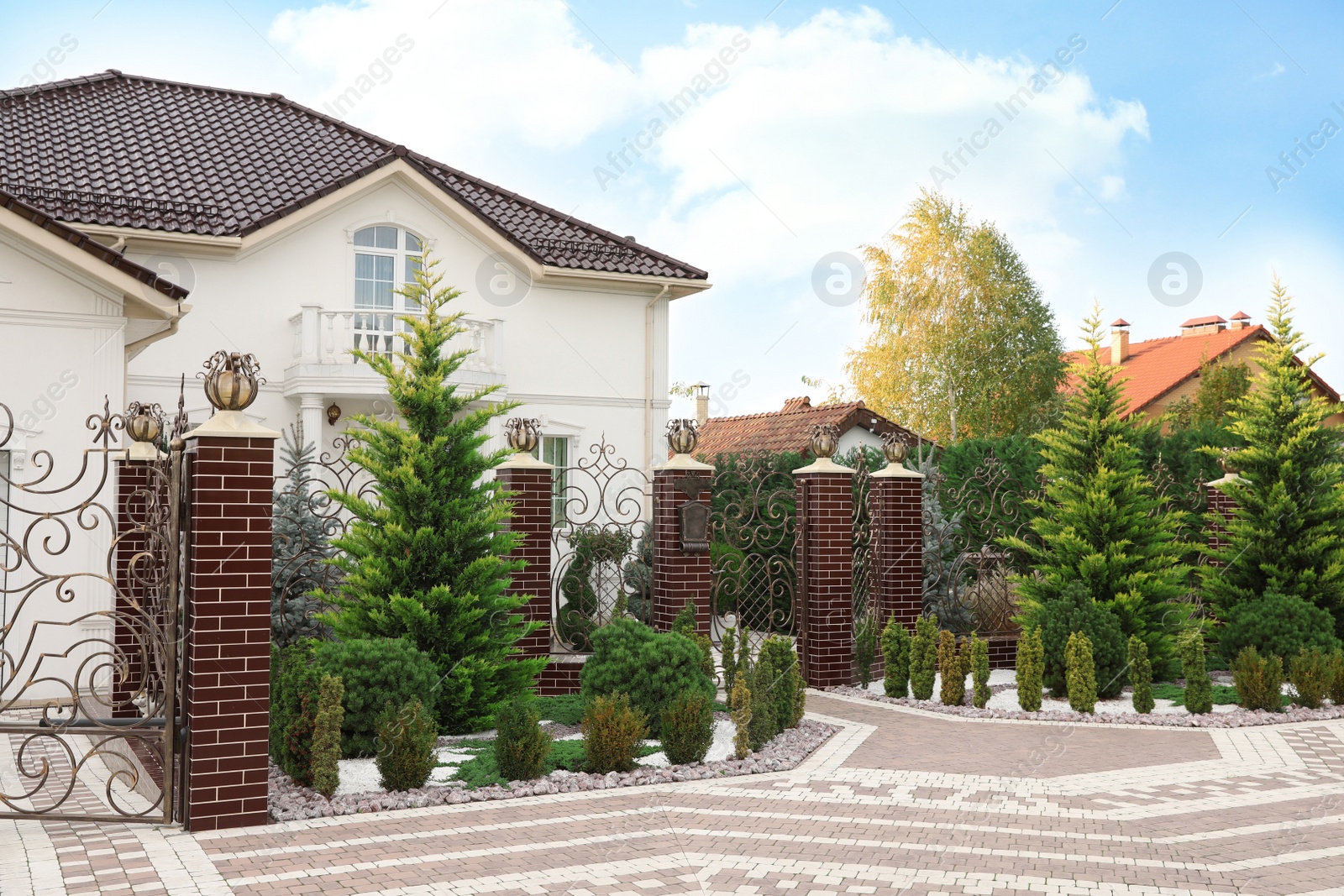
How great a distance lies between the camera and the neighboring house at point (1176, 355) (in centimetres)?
3253

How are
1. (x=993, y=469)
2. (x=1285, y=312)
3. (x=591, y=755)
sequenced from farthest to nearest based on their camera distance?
(x=993, y=469)
(x=1285, y=312)
(x=591, y=755)

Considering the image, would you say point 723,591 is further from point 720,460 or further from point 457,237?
point 457,237

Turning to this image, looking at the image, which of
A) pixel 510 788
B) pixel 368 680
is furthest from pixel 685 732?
pixel 368 680

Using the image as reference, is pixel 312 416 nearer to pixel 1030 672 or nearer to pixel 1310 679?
pixel 1030 672

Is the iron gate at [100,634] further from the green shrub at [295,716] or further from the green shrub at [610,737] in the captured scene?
the green shrub at [610,737]

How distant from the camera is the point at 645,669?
8117mm

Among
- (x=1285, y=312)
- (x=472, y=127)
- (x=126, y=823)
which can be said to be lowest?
(x=126, y=823)

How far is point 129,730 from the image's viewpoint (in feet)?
19.6

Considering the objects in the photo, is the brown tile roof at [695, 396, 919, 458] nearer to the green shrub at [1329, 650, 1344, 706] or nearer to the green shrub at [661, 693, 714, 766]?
the green shrub at [1329, 650, 1344, 706]

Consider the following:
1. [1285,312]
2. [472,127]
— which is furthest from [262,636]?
[1285,312]

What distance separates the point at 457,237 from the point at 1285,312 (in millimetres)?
11425

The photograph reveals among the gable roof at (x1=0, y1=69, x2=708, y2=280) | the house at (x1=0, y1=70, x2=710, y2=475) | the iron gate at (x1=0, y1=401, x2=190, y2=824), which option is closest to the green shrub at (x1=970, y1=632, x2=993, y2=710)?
the iron gate at (x1=0, y1=401, x2=190, y2=824)

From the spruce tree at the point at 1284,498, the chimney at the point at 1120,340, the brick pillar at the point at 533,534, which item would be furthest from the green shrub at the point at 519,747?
the chimney at the point at 1120,340

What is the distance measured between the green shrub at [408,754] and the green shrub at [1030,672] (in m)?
5.43
